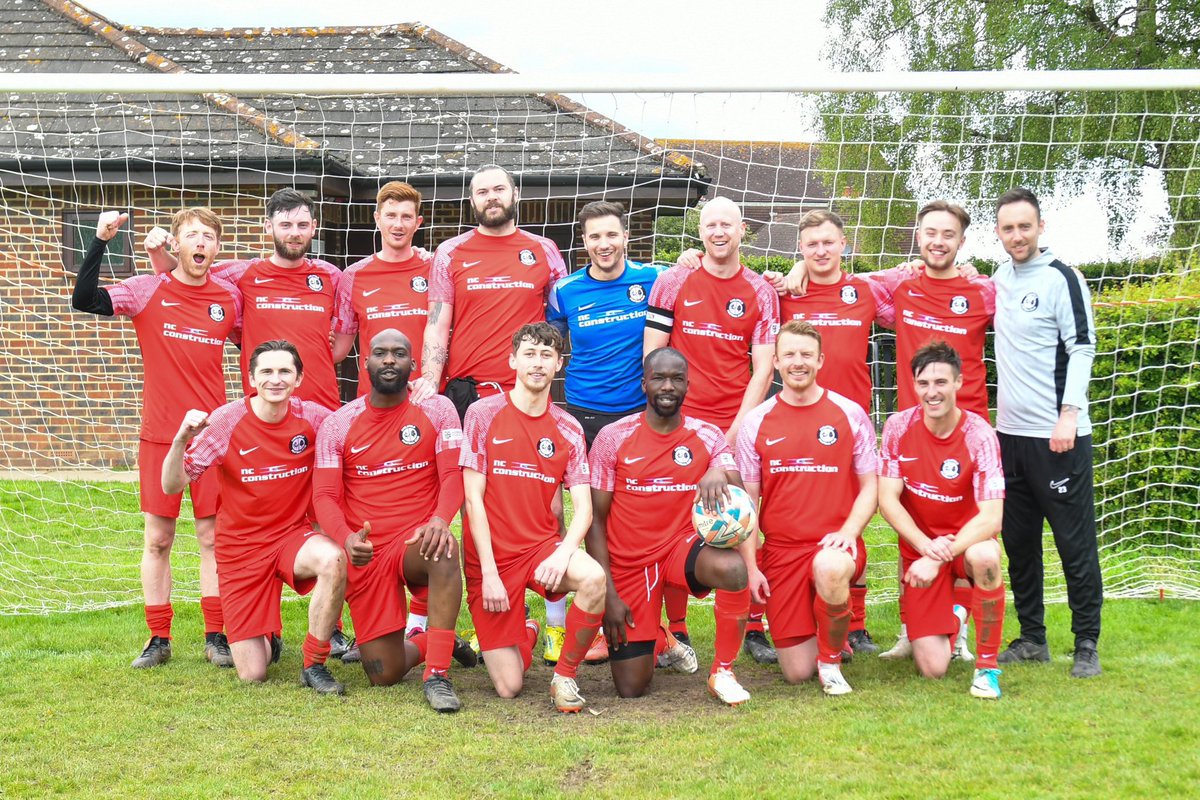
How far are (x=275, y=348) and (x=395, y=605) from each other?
1.21m

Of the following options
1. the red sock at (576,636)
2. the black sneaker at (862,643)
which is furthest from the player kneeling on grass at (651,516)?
the black sneaker at (862,643)

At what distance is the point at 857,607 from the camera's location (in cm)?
507

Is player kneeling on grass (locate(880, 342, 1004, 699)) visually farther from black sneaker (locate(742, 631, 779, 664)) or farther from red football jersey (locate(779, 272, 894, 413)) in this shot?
black sneaker (locate(742, 631, 779, 664))

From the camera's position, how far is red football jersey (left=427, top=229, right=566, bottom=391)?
507cm

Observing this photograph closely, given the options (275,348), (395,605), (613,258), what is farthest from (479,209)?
(395,605)

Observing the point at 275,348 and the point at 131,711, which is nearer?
the point at 131,711

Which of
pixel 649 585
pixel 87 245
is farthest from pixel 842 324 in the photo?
pixel 87 245

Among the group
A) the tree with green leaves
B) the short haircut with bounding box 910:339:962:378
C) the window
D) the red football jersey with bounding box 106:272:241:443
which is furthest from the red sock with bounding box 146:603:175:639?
the tree with green leaves

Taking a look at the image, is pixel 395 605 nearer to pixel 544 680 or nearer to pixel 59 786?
pixel 544 680

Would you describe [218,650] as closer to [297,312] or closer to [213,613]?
[213,613]

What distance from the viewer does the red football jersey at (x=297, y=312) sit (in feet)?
17.2

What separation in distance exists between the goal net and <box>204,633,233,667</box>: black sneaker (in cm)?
132

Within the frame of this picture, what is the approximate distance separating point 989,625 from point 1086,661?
0.63 meters

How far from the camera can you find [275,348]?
4688 mm
